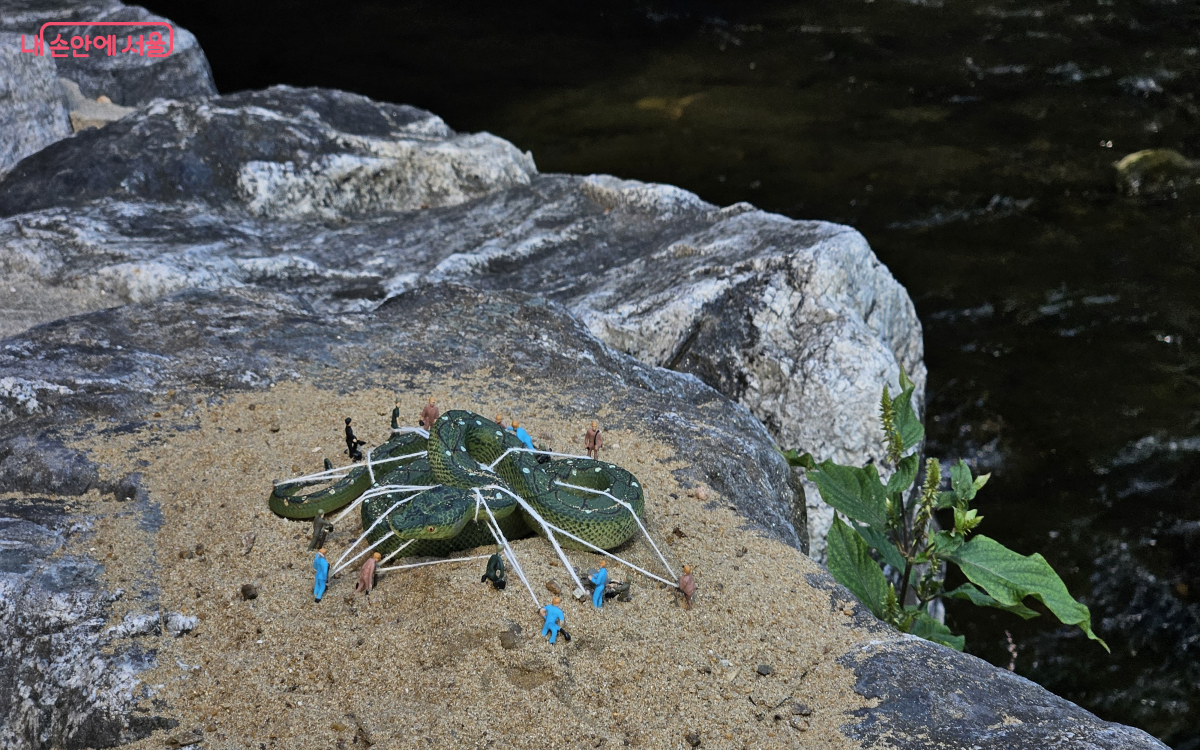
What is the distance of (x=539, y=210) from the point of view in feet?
21.3

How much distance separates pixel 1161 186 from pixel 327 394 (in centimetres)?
995

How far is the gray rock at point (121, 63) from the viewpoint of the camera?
8.66 metres

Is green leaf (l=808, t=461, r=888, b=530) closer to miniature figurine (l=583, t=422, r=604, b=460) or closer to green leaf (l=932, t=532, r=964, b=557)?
green leaf (l=932, t=532, r=964, b=557)

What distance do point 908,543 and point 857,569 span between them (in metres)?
0.26

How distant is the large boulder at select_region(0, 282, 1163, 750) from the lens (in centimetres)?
259

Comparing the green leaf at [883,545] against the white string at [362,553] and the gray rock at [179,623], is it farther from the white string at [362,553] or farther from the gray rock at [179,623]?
the gray rock at [179,623]

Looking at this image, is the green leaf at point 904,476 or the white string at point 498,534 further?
the green leaf at point 904,476

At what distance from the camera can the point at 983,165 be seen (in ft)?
36.3

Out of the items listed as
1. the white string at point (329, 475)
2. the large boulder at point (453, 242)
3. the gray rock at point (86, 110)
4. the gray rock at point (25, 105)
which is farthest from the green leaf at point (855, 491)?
the gray rock at point (86, 110)

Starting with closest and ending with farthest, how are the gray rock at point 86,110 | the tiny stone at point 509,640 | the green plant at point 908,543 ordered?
1. the tiny stone at point 509,640
2. the green plant at point 908,543
3. the gray rock at point 86,110

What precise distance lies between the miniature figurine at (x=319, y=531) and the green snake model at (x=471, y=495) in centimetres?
13

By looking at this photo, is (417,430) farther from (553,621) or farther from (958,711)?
(958,711)

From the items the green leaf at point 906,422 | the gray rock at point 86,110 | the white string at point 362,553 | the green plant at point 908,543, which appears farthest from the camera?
the gray rock at point 86,110

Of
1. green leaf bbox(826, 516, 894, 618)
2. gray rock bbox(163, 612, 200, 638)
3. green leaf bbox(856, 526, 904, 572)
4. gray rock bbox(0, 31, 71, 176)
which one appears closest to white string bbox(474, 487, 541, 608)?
gray rock bbox(163, 612, 200, 638)
